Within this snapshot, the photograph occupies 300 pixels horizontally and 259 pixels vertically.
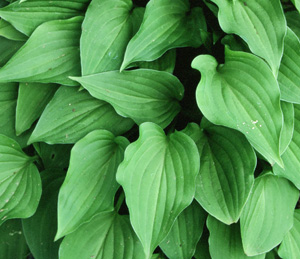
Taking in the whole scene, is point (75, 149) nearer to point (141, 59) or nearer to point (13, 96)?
point (141, 59)

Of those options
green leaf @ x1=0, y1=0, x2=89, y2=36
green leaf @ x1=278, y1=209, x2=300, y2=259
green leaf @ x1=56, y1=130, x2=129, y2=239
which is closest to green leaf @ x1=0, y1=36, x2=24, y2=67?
green leaf @ x1=0, y1=0, x2=89, y2=36

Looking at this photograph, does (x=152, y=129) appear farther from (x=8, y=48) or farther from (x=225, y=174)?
(x=8, y=48)

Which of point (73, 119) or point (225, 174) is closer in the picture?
point (225, 174)

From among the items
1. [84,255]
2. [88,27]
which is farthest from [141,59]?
[84,255]

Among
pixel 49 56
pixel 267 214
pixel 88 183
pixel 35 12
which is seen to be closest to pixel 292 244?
Answer: pixel 267 214

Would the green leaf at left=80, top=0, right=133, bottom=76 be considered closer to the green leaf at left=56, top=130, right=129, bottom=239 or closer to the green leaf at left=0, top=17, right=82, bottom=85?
the green leaf at left=0, top=17, right=82, bottom=85
